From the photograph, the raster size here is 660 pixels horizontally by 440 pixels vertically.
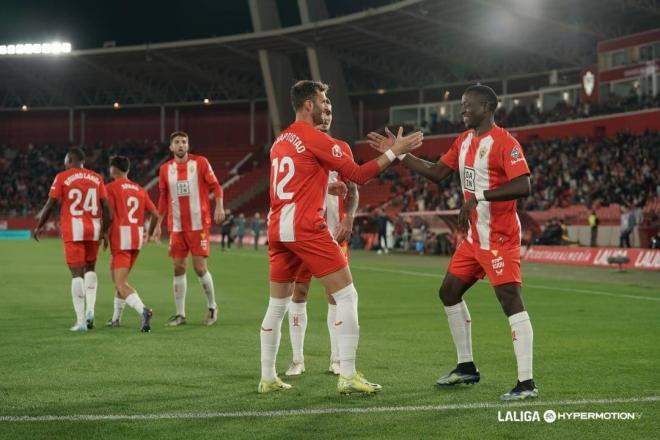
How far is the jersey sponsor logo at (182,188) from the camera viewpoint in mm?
12281

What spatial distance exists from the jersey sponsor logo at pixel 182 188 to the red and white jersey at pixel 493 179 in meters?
5.89

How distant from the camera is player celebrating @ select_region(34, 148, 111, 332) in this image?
11.6 meters

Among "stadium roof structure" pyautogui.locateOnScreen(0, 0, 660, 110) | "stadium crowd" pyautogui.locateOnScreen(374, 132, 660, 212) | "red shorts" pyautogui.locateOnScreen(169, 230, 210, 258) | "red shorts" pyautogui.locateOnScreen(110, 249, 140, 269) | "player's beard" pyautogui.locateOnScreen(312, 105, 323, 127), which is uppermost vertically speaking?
"stadium roof structure" pyautogui.locateOnScreen(0, 0, 660, 110)

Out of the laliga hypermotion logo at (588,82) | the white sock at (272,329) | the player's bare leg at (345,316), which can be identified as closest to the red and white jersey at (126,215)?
the white sock at (272,329)

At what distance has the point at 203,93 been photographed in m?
69.4

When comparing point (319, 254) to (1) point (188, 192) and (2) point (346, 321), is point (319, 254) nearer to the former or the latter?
(2) point (346, 321)

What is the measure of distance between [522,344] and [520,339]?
0.04m

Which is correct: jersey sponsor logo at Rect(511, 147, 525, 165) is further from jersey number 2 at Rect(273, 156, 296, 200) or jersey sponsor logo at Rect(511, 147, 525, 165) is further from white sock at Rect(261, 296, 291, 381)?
white sock at Rect(261, 296, 291, 381)

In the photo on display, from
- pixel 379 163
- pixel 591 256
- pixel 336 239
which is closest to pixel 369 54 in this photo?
pixel 591 256

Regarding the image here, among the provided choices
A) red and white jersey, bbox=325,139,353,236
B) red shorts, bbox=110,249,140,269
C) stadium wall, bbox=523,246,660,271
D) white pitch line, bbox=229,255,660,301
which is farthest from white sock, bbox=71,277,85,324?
stadium wall, bbox=523,246,660,271

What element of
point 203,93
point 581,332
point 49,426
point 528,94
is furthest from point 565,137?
point 49,426

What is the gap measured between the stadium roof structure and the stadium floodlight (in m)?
0.56

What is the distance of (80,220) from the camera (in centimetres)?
1160

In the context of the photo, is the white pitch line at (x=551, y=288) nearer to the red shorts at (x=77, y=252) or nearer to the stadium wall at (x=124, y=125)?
the red shorts at (x=77, y=252)
